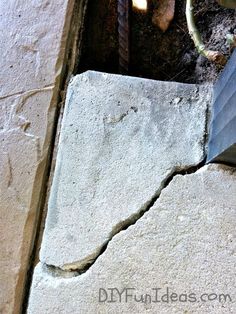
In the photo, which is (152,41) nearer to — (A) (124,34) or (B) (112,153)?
(A) (124,34)

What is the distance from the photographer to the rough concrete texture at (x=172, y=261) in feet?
3.86

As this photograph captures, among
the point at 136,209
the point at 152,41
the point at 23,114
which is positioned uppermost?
the point at 152,41

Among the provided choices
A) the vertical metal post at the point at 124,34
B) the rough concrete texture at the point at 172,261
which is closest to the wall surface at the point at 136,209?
the rough concrete texture at the point at 172,261

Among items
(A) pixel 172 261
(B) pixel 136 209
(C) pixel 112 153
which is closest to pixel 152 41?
(C) pixel 112 153

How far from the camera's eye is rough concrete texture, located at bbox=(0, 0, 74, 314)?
1324mm

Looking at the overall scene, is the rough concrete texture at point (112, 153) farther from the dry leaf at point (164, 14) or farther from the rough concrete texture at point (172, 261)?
the dry leaf at point (164, 14)

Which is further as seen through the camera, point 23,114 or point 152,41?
point 152,41

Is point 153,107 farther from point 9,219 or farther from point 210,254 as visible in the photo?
point 9,219

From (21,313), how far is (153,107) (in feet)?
2.47

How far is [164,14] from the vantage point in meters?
1.53

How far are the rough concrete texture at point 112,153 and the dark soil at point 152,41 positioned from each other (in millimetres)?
181

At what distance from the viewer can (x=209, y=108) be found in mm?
1326

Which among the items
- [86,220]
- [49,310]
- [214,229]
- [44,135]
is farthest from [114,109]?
[49,310]

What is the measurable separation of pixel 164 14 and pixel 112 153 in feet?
1.92
